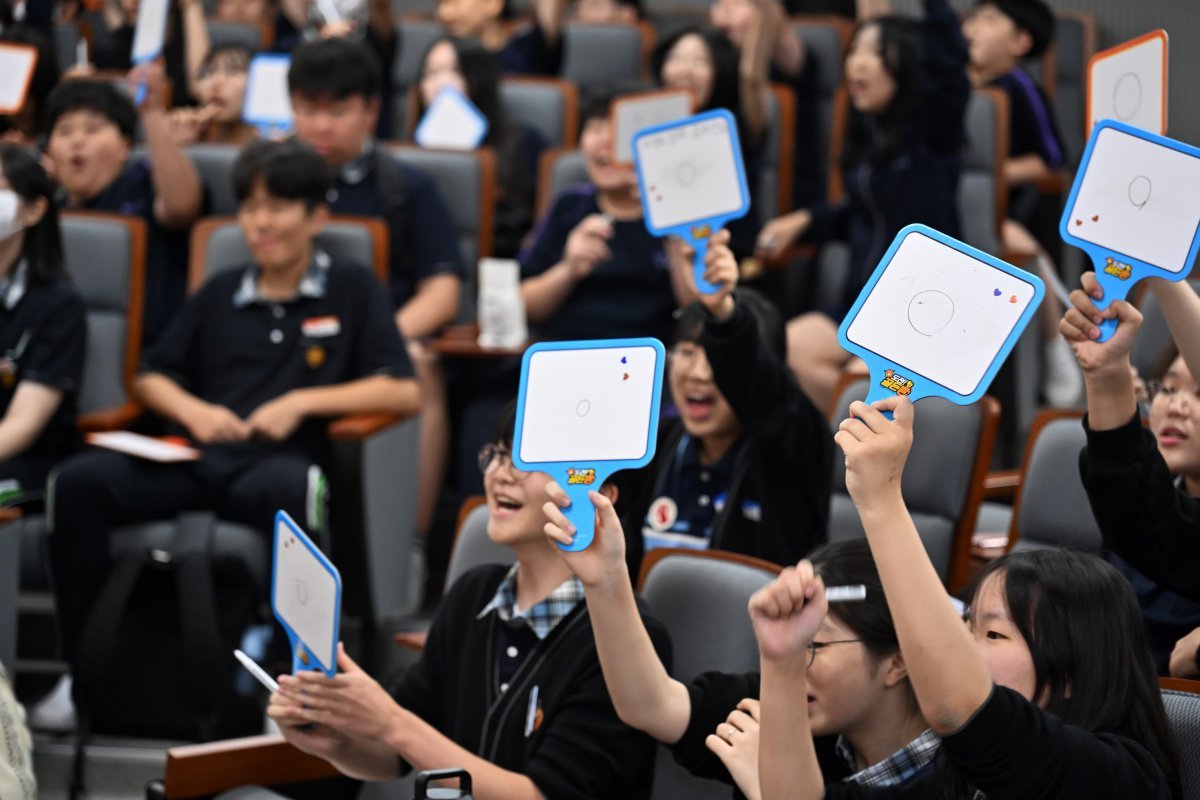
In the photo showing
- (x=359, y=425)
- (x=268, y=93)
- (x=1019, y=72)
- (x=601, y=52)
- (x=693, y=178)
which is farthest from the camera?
(x=601, y=52)

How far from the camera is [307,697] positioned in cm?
191

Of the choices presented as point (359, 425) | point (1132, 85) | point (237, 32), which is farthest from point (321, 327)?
point (237, 32)

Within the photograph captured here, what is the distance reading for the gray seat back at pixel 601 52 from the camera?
5652 millimetres

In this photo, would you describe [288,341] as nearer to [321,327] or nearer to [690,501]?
[321,327]

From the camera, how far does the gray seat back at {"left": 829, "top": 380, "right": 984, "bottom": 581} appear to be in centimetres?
259

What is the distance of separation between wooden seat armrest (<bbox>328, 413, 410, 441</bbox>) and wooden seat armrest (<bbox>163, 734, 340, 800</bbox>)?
121 cm

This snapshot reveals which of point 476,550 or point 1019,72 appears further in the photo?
point 1019,72

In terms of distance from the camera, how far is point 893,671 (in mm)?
1747

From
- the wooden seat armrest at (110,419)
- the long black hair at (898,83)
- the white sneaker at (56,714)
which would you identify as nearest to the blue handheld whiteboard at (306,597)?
the white sneaker at (56,714)

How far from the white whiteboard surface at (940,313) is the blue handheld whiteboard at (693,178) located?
100 centimetres

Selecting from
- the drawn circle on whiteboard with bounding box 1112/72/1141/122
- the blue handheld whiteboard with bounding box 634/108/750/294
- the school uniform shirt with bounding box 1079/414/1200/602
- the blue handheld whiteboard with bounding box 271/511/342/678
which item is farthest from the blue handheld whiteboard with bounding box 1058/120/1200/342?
the blue handheld whiteboard with bounding box 271/511/342/678

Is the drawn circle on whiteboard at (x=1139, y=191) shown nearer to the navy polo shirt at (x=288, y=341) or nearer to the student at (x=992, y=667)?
the student at (x=992, y=667)

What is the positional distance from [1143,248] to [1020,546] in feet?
2.82

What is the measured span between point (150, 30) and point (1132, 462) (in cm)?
318
